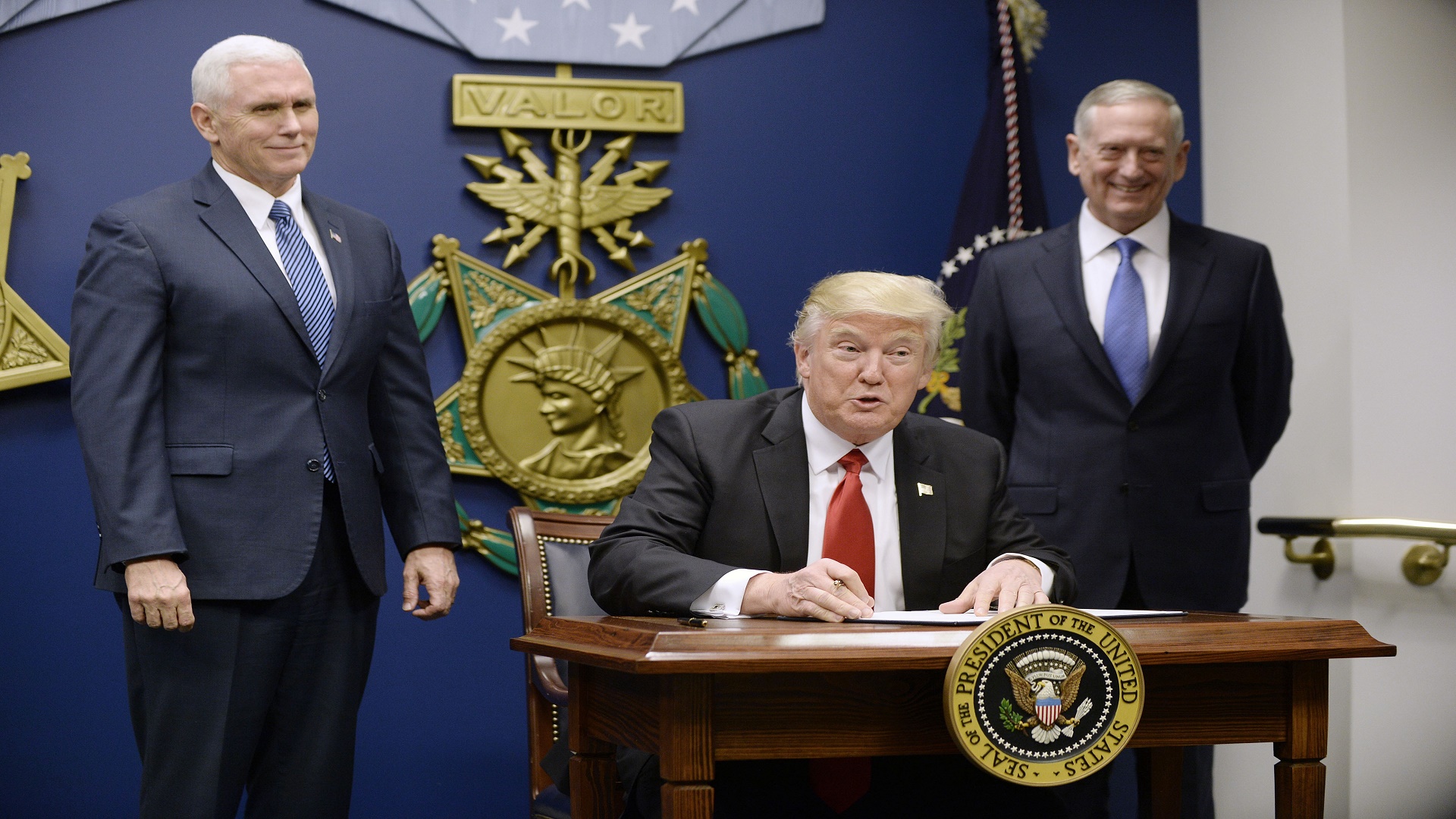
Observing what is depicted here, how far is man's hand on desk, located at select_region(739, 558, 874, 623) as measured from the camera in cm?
181

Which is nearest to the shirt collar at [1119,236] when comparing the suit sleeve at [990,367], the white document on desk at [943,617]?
the suit sleeve at [990,367]

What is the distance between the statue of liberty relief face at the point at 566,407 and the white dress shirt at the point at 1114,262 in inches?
59.7

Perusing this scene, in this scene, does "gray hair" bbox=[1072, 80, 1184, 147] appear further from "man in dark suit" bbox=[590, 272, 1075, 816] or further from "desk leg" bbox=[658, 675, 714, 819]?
"desk leg" bbox=[658, 675, 714, 819]

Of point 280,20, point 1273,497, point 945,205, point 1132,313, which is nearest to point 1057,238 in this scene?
point 1132,313

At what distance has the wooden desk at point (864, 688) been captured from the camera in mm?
1514

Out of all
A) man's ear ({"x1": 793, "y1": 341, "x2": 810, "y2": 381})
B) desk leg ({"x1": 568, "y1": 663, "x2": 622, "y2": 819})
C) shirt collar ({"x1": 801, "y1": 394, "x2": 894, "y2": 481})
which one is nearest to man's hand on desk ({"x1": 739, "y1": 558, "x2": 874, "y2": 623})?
desk leg ({"x1": 568, "y1": 663, "x2": 622, "y2": 819})

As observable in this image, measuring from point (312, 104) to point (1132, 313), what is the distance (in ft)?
5.74

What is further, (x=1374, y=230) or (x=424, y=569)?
(x=1374, y=230)

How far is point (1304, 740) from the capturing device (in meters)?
1.70

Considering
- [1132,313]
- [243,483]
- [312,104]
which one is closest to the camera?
[243,483]

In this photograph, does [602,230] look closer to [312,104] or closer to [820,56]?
[820,56]

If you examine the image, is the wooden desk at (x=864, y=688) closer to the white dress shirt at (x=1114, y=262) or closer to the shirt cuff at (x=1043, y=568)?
the shirt cuff at (x=1043, y=568)

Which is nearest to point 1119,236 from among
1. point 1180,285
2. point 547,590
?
point 1180,285

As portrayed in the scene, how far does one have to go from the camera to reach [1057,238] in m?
3.10
